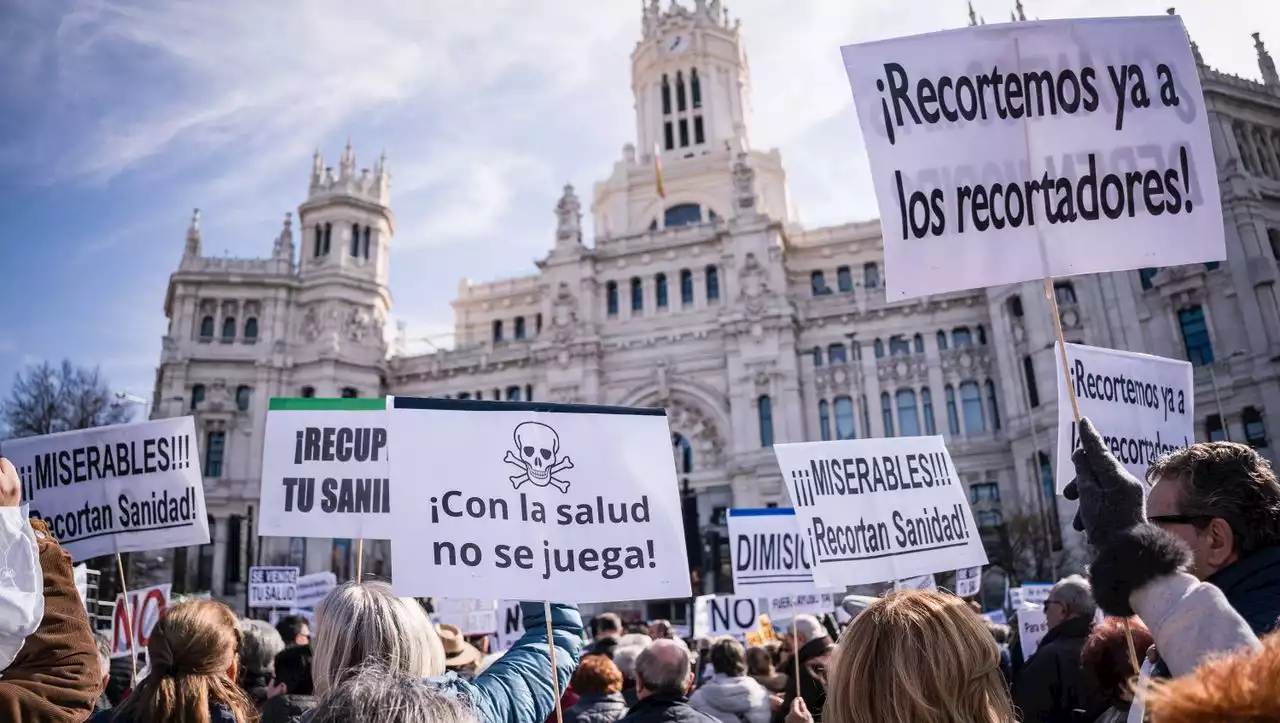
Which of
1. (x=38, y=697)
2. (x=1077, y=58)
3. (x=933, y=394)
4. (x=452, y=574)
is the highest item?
(x=933, y=394)

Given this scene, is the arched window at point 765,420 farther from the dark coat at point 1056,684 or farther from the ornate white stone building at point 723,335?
the dark coat at point 1056,684

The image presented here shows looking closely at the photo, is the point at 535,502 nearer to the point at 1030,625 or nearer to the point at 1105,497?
the point at 1105,497

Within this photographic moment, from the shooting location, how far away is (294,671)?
468 centimetres

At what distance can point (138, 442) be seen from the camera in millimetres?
8828

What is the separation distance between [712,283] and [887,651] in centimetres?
4204

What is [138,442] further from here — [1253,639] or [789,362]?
[789,362]

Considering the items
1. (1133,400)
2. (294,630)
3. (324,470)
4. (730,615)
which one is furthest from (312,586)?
(1133,400)

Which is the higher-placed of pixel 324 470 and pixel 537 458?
pixel 324 470

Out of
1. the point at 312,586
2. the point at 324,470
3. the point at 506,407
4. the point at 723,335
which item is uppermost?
the point at 723,335

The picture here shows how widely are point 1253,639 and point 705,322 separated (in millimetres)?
40736

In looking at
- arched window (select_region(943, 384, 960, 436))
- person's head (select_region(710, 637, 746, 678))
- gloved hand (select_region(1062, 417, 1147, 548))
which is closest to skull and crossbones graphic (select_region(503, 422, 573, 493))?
person's head (select_region(710, 637, 746, 678))

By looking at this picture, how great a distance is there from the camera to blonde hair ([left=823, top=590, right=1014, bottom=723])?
2.55 metres

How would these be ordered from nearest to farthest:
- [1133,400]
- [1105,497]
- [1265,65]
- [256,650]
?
[1105,497] < [256,650] < [1133,400] < [1265,65]

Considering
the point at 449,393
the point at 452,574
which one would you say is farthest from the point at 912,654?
the point at 449,393
